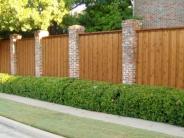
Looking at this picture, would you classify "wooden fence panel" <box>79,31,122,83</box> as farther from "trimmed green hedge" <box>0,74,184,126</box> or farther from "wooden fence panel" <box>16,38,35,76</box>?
"wooden fence panel" <box>16,38,35,76</box>

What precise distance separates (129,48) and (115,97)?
1.99 m

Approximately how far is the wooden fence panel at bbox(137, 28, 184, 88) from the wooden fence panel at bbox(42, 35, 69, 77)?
5462mm

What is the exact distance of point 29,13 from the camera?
74.2 ft

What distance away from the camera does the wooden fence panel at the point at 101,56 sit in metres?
16.9

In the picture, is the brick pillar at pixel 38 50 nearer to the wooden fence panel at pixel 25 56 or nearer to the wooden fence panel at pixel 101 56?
the wooden fence panel at pixel 25 56

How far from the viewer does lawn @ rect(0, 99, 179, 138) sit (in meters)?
11.1

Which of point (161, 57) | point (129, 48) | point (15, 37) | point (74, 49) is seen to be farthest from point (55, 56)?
point (161, 57)

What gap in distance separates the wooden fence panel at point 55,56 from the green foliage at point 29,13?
1.35 meters

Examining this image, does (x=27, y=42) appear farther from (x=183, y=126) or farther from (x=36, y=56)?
(x=183, y=126)

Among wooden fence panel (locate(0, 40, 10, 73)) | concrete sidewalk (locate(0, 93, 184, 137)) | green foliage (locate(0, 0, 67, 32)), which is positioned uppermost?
green foliage (locate(0, 0, 67, 32))

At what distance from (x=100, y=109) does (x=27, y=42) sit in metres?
9.81

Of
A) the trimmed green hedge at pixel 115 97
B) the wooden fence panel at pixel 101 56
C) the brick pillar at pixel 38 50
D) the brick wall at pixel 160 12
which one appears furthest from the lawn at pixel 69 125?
the brick wall at pixel 160 12

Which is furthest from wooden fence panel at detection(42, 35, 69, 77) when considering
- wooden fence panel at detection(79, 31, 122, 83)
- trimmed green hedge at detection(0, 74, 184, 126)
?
wooden fence panel at detection(79, 31, 122, 83)

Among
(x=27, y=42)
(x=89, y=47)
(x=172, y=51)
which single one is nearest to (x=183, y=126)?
(x=172, y=51)
